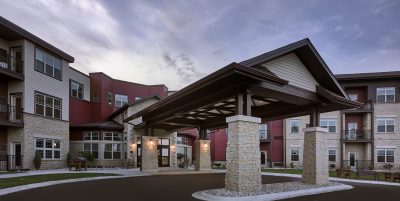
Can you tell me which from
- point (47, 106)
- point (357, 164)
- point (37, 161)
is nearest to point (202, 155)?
point (37, 161)

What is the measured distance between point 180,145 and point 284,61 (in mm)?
26368

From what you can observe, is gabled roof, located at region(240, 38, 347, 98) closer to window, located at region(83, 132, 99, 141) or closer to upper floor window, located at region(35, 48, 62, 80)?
upper floor window, located at region(35, 48, 62, 80)

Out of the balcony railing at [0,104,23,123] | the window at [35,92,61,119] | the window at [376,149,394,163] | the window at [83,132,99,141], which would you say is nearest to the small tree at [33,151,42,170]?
the balcony railing at [0,104,23,123]

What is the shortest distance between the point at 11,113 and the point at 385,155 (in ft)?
120

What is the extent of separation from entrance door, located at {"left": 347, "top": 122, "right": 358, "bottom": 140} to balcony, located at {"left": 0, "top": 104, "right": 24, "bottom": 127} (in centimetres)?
3335

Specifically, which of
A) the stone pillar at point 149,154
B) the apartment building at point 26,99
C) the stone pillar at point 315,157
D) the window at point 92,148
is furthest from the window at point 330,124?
the apartment building at point 26,99

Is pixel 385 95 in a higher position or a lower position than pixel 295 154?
higher

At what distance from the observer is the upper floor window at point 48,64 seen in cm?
2514

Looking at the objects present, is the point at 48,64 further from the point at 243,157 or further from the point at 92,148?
the point at 243,157

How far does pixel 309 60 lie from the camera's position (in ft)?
52.5

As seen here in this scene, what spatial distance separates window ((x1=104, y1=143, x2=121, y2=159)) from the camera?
1273 inches

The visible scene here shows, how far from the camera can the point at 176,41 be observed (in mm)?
29000

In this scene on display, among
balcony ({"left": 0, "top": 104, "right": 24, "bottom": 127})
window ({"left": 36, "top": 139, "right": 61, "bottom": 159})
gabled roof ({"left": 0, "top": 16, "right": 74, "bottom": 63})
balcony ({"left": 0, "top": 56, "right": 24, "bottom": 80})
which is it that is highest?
gabled roof ({"left": 0, "top": 16, "right": 74, "bottom": 63})

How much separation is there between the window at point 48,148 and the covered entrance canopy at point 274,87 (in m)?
11.4
